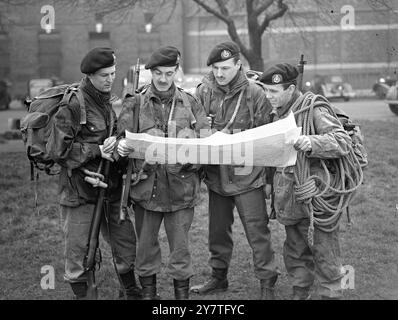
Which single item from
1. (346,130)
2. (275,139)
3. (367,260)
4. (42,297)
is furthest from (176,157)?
(367,260)

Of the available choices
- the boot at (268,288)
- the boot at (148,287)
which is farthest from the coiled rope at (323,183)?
the boot at (148,287)

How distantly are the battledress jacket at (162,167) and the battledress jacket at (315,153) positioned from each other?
68 centimetres

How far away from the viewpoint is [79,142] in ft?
14.1

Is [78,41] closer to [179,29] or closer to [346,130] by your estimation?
[179,29]

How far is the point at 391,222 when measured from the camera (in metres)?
7.02

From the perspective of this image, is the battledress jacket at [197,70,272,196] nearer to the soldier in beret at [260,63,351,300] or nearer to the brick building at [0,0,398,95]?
the soldier in beret at [260,63,351,300]

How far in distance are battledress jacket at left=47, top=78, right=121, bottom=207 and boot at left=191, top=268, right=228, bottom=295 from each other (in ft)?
3.94

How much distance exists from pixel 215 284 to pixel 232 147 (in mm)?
1587

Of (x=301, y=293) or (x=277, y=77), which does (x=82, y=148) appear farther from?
(x=301, y=293)

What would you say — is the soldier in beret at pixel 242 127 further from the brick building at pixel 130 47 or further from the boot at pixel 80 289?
the brick building at pixel 130 47

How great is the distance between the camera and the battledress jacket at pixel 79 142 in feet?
13.7

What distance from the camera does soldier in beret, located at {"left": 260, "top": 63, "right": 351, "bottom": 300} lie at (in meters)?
4.10

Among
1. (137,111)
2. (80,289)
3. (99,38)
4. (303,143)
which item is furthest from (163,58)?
(99,38)

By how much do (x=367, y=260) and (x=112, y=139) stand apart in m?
3.07
